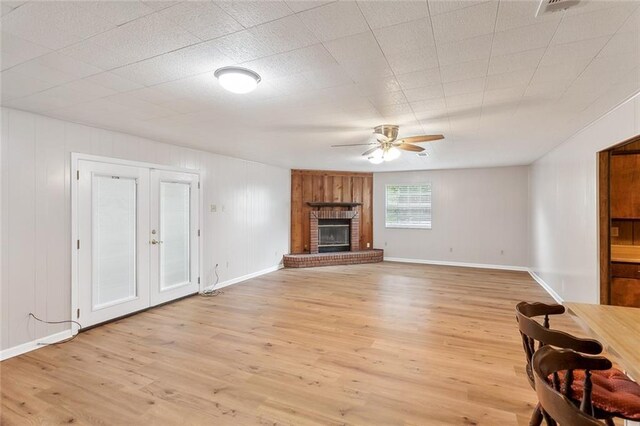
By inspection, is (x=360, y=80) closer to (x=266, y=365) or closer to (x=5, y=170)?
(x=266, y=365)

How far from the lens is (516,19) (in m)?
1.60

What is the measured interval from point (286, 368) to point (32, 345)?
272cm

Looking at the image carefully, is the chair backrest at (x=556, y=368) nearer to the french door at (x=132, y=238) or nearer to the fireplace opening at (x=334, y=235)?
the french door at (x=132, y=238)

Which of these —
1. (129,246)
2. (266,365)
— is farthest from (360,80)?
(129,246)

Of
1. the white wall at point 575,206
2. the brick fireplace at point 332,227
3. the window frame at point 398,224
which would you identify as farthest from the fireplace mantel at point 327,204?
the white wall at point 575,206

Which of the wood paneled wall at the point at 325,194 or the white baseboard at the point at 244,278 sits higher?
the wood paneled wall at the point at 325,194

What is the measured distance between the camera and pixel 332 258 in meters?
7.84

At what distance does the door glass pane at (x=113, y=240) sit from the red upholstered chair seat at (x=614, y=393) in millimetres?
4649

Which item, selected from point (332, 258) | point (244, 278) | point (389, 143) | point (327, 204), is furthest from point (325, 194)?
point (389, 143)

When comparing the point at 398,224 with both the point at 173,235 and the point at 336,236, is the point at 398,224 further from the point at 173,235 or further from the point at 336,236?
the point at 173,235

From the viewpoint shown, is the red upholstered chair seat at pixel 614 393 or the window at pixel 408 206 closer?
the red upholstered chair seat at pixel 614 393

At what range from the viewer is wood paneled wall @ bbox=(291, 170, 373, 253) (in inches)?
317

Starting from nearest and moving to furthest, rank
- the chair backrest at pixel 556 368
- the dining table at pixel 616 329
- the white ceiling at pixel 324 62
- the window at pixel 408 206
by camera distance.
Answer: the chair backrest at pixel 556 368 < the dining table at pixel 616 329 < the white ceiling at pixel 324 62 < the window at pixel 408 206

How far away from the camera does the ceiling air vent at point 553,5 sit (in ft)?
4.72
